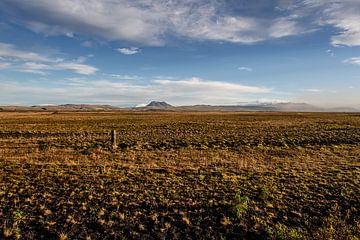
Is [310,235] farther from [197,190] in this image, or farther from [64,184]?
[64,184]

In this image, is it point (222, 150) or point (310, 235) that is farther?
point (222, 150)

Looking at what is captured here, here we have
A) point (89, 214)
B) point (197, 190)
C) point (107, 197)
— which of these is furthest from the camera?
point (197, 190)

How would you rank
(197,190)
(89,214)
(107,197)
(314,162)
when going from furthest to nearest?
(314,162) < (197,190) < (107,197) < (89,214)

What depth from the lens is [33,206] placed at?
867 cm

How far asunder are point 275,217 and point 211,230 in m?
2.26

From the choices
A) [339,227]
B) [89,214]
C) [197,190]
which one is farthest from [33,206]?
[339,227]

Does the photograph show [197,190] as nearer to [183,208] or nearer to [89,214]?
[183,208]

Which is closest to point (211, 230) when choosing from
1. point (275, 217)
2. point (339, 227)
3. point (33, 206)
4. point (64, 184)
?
point (275, 217)

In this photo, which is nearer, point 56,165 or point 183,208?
point 183,208

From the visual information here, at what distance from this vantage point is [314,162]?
16.1 metres

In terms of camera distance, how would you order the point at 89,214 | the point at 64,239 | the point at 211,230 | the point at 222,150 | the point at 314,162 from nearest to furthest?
the point at 64,239 < the point at 211,230 < the point at 89,214 < the point at 314,162 < the point at 222,150

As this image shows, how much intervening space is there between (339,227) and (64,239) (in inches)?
303

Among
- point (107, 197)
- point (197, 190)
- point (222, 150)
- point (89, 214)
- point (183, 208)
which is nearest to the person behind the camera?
point (89, 214)

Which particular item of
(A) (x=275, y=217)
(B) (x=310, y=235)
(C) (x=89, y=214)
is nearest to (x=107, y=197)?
(C) (x=89, y=214)
